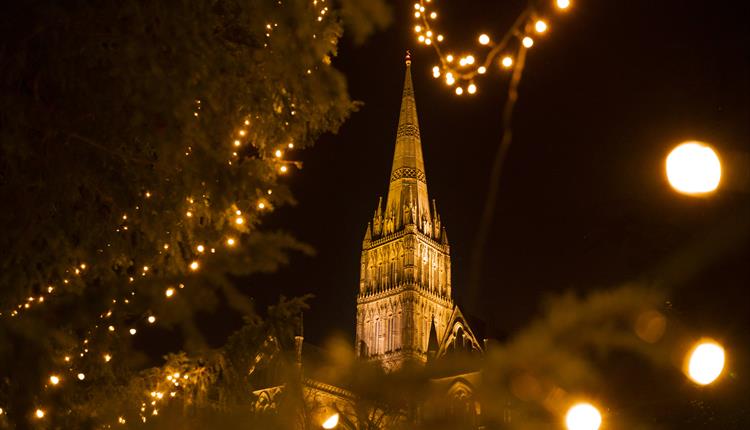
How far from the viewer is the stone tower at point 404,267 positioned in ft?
190

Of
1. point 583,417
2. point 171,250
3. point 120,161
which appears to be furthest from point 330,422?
point 171,250

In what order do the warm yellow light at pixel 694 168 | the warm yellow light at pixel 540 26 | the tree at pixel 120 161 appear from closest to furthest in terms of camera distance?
1. the warm yellow light at pixel 694 168
2. the tree at pixel 120 161
3. the warm yellow light at pixel 540 26

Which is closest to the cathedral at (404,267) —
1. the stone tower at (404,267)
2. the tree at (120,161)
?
the stone tower at (404,267)

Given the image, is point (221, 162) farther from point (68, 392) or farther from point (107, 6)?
point (68, 392)

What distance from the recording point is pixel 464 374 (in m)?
2.11

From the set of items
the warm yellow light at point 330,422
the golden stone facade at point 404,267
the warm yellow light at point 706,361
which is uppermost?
the golden stone facade at point 404,267

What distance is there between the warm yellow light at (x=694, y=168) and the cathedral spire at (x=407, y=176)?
57.7 m

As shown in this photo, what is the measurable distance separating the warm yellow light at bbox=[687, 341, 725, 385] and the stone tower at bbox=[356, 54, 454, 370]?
53.4m

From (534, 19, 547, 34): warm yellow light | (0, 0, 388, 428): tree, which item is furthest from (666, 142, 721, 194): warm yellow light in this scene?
(534, 19, 547, 34): warm yellow light

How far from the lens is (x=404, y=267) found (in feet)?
195

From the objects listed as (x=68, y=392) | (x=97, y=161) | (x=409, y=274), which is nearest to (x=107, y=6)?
(x=97, y=161)

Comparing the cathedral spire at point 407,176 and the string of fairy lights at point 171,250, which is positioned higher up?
the cathedral spire at point 407,176

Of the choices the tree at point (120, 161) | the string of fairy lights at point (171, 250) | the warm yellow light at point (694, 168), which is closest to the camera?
the warm yellow light at point (694, 168)

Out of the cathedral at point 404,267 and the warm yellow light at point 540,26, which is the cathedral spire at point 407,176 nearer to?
the cathedral at point 404,267
